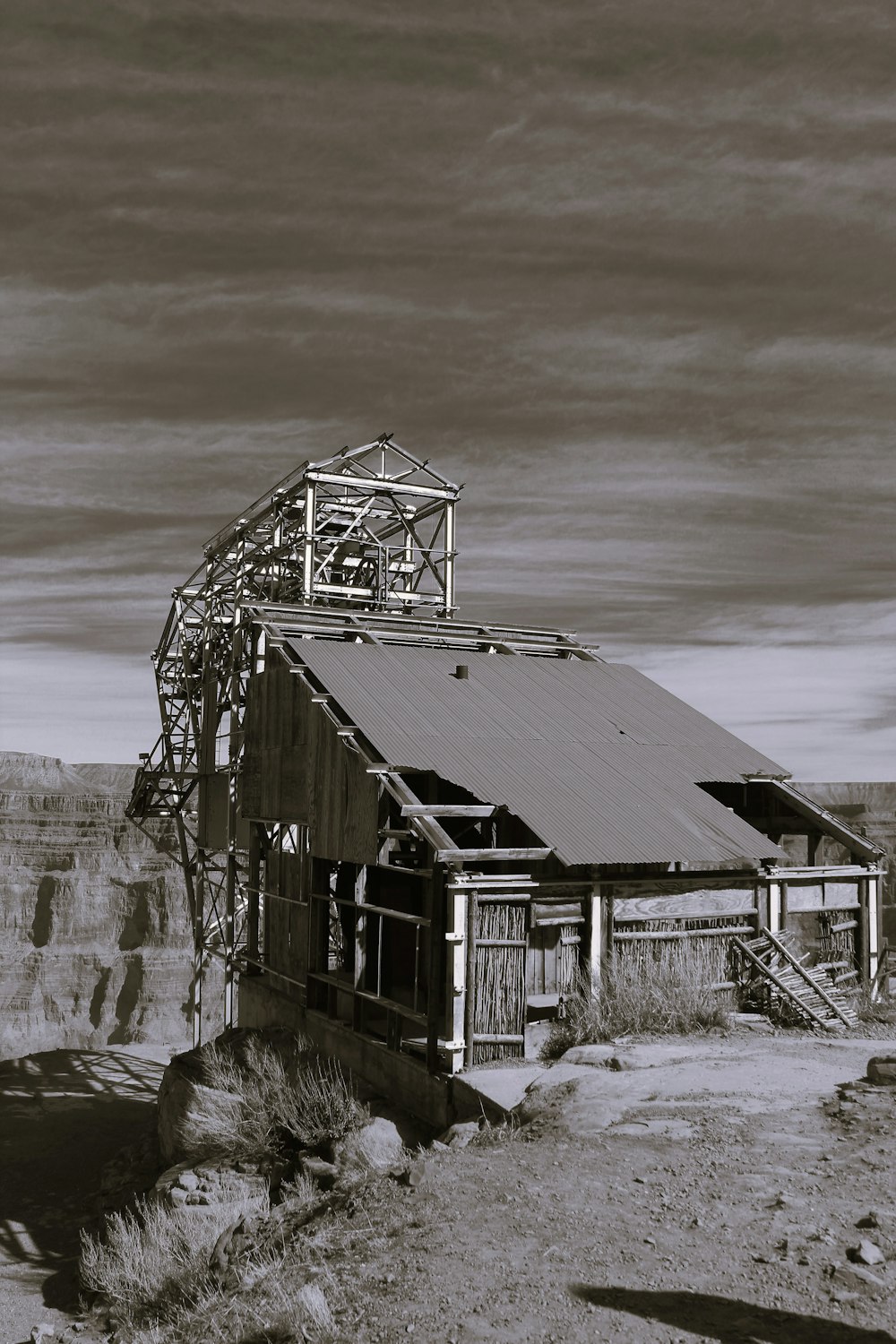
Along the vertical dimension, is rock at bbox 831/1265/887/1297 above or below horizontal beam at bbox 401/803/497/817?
below

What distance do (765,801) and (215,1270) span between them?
14.8 m

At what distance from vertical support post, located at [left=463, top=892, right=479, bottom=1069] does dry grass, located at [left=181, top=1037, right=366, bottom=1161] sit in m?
1.69

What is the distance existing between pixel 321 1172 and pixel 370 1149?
68 centimetres

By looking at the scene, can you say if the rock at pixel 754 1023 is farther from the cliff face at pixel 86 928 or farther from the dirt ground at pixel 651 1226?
the cliff face at pixel 86 928

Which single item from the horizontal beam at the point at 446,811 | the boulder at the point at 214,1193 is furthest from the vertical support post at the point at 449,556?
the boulder at the point at 214,1193

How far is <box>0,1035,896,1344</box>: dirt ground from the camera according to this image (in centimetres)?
786

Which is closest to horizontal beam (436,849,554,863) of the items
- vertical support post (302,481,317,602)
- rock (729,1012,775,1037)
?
rock (729,1012,775,1037)

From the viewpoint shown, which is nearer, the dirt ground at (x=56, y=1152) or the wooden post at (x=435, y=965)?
the wooden post at (x=435, y=965)

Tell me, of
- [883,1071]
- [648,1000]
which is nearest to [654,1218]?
[883,1071]

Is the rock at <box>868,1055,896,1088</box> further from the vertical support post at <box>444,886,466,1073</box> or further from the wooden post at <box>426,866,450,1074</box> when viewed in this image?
the wooden post at <box>426,866,450,1074</box>

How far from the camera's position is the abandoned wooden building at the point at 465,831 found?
15.4 meters

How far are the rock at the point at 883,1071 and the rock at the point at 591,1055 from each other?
325cm

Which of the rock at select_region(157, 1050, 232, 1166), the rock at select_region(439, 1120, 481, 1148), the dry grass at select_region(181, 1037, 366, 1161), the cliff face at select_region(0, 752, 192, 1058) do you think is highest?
the rock at select_region(439, 1120, 481, 1148)

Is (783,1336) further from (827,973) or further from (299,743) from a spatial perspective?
(299,743)
